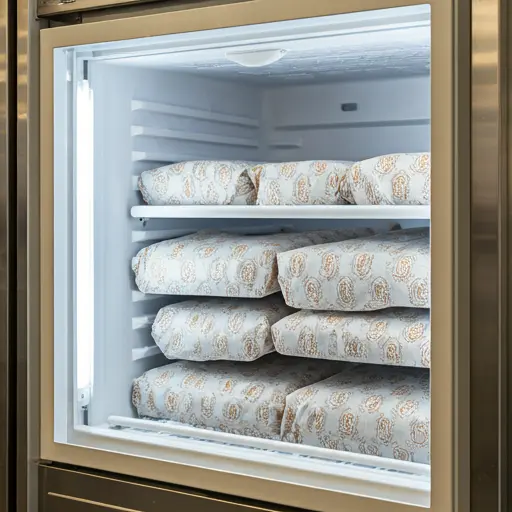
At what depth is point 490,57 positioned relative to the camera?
115cm

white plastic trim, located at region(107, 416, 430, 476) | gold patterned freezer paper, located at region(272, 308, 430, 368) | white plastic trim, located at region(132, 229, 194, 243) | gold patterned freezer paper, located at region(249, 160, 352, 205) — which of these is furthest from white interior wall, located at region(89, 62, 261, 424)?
gold patterned freezer paper, located at region(272, 308, 430, 368)

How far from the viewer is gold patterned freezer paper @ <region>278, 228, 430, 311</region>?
1450mm

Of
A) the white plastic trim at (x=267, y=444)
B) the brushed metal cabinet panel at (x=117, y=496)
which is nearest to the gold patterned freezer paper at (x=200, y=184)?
the white plastic trim at (x=267, y=444)

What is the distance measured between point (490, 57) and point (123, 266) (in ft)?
3.04

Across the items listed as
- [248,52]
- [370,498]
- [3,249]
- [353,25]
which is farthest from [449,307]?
[3,249]

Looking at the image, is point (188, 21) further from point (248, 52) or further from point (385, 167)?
point (385, 167)

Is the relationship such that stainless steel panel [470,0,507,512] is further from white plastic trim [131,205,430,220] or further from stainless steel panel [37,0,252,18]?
stainless steel panel [37,0,252,18]

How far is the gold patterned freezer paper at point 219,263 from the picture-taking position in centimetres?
167

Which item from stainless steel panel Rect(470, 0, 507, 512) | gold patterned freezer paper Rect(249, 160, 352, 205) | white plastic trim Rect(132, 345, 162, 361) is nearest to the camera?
stainless steel panel Rect(470, 0, 507, 512)

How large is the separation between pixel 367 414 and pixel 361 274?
250 millimetres

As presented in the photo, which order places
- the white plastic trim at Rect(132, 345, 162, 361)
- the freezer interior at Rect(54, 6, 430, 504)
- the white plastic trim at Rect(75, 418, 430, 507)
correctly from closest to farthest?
the white plastic trim at Rect(75, 418, 430, 507), the freezer interior at Rect(54, 6, 430, 504), the white plastic trim at Rect(132, 345, 162, 361)

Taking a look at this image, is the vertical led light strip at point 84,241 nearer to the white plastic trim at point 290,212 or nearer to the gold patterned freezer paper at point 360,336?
the white plastic trim at point 290,212

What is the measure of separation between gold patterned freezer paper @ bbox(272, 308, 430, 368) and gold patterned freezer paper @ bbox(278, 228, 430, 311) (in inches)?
1.2

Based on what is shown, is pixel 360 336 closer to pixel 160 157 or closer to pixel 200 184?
pixel 200 184
